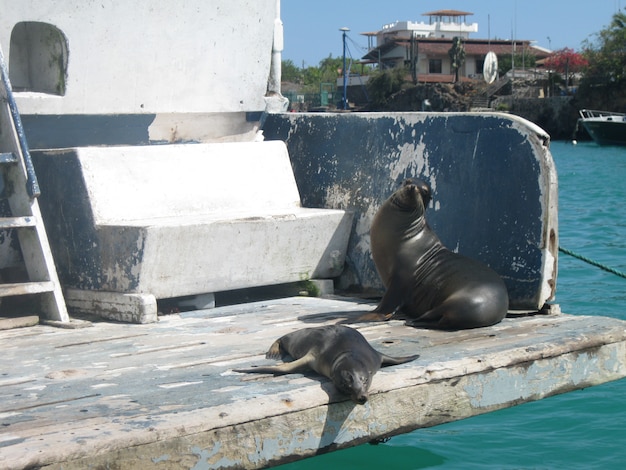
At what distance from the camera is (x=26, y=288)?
18.7ft

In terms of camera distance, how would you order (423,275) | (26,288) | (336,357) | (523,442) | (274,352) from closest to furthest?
(336,357), (274,352), (26,288), (423,275), (523,442)

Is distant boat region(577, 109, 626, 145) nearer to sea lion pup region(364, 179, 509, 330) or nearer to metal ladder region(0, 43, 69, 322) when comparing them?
sea lion pup region(364, 179, 509, 330)

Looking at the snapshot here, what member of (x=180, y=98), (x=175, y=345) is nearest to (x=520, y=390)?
(x=175, y=345)

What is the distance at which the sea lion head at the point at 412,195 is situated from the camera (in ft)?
20.6

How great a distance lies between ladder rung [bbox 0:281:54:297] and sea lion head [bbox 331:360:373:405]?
222 centimetres

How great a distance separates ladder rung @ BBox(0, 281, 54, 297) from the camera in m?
5.61

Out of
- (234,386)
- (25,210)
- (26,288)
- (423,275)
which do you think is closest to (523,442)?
(423,275)

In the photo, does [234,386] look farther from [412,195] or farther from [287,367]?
[412,195]

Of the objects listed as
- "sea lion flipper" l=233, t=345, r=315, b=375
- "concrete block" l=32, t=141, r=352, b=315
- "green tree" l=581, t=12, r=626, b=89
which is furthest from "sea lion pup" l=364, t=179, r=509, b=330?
"green tree" l=581, t=12, r=626, b=89

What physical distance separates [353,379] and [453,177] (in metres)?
2.63

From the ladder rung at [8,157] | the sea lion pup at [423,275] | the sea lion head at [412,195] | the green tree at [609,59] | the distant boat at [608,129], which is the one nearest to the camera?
the sea lion pup at [423,275]

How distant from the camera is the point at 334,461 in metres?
5.54

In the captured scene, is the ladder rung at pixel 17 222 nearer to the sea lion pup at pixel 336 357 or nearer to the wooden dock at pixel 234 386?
the wooden dock at pixel 234 386

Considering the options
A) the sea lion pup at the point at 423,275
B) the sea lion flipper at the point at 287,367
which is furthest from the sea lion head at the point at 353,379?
the sea lion pup at the point at 423,275
